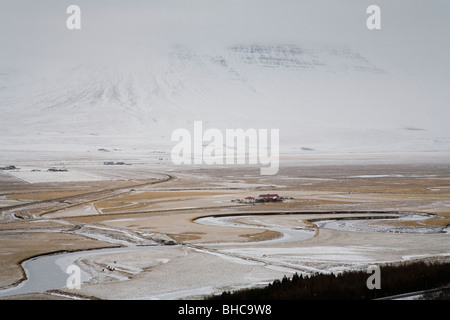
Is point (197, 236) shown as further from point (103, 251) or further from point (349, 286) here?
point (349, 286)

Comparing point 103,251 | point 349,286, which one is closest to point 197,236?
point 103,251

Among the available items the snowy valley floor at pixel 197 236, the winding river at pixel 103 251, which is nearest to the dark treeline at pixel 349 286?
the snowy valley floor at pixel 197 236

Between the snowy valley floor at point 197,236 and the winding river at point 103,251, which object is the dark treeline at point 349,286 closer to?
the snowy valley floor at point 197,236

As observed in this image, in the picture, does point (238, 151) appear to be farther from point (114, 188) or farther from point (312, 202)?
point (312, 202)

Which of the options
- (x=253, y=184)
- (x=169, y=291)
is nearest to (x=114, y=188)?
(x=253, y=184)

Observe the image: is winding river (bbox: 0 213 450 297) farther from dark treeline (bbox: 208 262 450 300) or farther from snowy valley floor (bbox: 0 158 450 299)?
dark treeline (bbox: 208 262 450 300)
